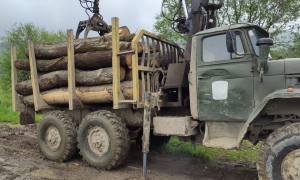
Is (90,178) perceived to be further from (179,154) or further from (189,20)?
(189,20)

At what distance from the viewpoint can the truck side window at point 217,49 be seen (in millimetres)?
4336

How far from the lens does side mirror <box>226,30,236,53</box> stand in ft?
12.9

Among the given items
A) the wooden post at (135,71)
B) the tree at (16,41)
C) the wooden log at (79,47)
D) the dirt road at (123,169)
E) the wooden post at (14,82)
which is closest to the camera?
the dirt road at (123,169)

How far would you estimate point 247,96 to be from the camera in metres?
4.16

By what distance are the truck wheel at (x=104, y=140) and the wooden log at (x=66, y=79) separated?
2.11 ft

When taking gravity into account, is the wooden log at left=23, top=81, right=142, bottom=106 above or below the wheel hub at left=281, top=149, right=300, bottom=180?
above

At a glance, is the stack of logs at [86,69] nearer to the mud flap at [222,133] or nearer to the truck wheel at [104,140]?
the truck wheel at [104,140]

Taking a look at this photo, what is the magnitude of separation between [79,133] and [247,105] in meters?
3.20

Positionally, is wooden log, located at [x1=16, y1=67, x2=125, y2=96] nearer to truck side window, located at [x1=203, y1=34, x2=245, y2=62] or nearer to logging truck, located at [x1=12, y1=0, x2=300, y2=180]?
logging truck, located at [x1=12, y1=0, x2=300, y2=180]

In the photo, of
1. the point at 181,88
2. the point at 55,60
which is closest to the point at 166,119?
the point at 181,88

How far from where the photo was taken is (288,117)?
3.92m

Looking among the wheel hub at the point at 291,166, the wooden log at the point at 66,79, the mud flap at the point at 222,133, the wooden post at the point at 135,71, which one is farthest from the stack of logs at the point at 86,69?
the wheel hub at the point at 291,166

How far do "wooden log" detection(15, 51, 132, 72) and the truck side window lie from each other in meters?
1.45

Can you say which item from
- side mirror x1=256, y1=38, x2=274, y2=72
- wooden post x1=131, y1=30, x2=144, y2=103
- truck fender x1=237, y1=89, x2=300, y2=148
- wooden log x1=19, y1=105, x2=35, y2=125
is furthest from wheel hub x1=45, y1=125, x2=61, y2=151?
side mirror x1=256, y1=38, x2=274, y2=72
